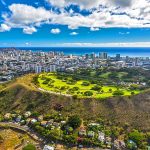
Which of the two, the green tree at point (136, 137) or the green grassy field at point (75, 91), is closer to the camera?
the green tree at point (136, 137)

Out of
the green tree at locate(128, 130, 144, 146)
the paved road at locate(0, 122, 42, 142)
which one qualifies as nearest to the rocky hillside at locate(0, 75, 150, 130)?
the green tree at locate(128, 130, 144, 146)

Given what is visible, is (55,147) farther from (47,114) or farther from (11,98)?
(11,98)

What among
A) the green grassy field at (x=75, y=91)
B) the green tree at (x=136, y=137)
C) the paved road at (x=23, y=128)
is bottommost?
the paved road at (x=23, y=128)

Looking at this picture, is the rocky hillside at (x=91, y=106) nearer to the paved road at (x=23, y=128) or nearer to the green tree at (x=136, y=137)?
the green tree at (x=136, y=137)

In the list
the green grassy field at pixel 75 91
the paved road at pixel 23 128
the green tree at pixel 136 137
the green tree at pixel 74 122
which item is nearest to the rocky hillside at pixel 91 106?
Answer: the green grassy field at pixel 75 91

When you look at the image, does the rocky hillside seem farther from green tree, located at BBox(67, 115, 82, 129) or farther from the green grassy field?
green tree, located at BBox(67, 115, 82, 129)

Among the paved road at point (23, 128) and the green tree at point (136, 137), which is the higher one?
the green tree at point (136, 137)

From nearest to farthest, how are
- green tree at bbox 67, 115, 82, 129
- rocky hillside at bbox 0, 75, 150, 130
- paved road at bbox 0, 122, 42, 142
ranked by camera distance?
1. paved road at bbox 0, 122, 42, 142
2. green tree at bbox 67, 115, 82, 129
3. rocky hillside at bbox 0, 75, 150, 130

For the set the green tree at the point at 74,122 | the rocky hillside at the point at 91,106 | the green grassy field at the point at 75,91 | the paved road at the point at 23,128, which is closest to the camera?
the paved road at the point at 23,128

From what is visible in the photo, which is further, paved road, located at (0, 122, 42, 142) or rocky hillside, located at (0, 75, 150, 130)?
rocky hillside, located at (0, 75, 150, 130)

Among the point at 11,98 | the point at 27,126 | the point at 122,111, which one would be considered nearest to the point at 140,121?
the point at 122,111

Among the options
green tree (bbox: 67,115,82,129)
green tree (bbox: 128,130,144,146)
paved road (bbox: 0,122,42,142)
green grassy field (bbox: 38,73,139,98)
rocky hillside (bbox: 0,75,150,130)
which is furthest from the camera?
green grassy field (bbox: 38,73,139,98)
